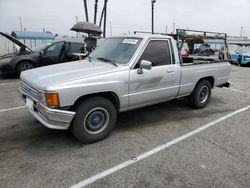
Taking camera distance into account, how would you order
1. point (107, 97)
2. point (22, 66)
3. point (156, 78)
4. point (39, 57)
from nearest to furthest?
point (107, 97), point (156, 78), point (22, 66), point (39, 57)

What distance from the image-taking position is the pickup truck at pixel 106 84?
3.03 m

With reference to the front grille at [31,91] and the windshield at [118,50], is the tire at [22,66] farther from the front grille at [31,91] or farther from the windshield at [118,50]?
the front grille at [31,91]

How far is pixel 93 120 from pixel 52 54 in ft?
22.2

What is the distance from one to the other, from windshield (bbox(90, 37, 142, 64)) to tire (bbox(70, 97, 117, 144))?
897 millimetres

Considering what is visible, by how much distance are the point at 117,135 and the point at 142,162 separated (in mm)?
941

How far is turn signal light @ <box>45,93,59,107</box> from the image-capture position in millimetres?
2889

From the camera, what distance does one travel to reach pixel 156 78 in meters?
3.96

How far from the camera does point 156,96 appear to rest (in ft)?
13.5

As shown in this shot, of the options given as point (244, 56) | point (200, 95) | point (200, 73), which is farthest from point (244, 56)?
point (200, 73)

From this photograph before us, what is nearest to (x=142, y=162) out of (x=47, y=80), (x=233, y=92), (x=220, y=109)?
(x=47, y=80)

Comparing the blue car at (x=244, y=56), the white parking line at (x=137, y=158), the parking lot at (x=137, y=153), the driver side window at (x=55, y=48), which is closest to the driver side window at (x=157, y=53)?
the parking lot at (x=137, y=153)

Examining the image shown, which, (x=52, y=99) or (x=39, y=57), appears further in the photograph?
(x=39, y=57)

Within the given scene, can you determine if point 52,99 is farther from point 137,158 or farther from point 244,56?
point 244,56

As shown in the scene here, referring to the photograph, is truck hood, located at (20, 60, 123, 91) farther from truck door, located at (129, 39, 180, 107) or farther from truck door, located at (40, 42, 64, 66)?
truck door, located at (40, 42, 64, 66)
